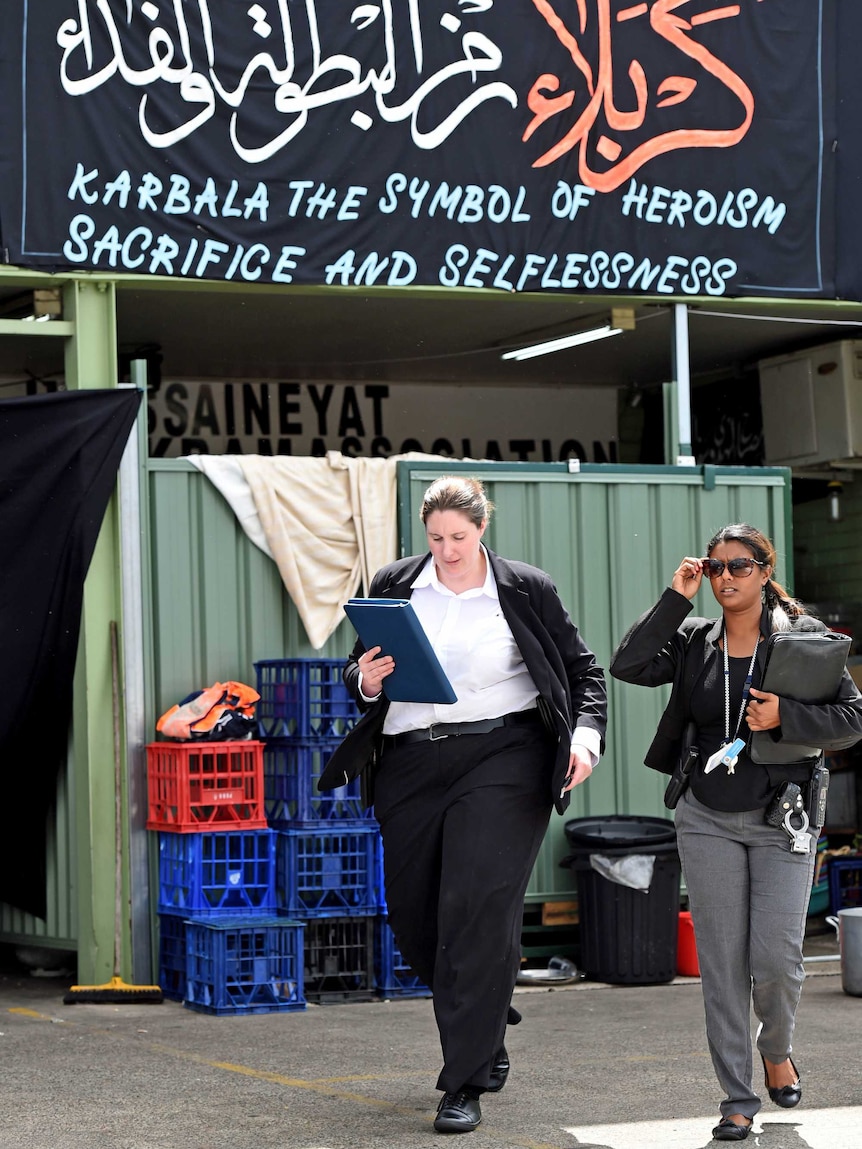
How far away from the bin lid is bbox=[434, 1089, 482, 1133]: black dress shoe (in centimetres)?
386

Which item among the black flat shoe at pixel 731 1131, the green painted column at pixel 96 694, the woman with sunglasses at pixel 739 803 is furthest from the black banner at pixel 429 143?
the black flat shoe at pixel 731 1131

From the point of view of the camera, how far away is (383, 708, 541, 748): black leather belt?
234 inches

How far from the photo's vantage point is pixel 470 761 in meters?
5.93

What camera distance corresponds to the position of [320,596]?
372 inches

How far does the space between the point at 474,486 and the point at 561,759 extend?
944 mm

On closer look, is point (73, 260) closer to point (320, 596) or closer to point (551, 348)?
point (320, 596)

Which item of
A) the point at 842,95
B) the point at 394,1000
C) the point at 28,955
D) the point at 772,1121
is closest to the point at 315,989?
the point at 394,1000

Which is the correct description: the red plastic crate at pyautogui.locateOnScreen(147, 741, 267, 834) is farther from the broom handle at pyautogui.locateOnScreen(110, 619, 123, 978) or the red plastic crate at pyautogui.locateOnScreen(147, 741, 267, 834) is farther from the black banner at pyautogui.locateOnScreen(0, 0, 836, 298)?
the black banner at pyautogui.locateOnScreen(0, 0, 836, 298)

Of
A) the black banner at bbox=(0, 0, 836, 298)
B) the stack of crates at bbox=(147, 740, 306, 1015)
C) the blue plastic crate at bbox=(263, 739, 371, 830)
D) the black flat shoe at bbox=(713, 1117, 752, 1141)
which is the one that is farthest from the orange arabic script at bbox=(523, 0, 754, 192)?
the black flat shoe at bbox=(713, 1117, 752, 1141)

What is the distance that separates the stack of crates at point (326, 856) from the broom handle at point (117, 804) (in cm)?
75

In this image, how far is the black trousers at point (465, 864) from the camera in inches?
226

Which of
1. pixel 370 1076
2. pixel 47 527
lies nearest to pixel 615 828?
pixel 370 1076

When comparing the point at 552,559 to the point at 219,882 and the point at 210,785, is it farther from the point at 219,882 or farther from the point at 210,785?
the point at 219,882

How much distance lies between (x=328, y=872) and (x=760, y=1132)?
3647 mm
